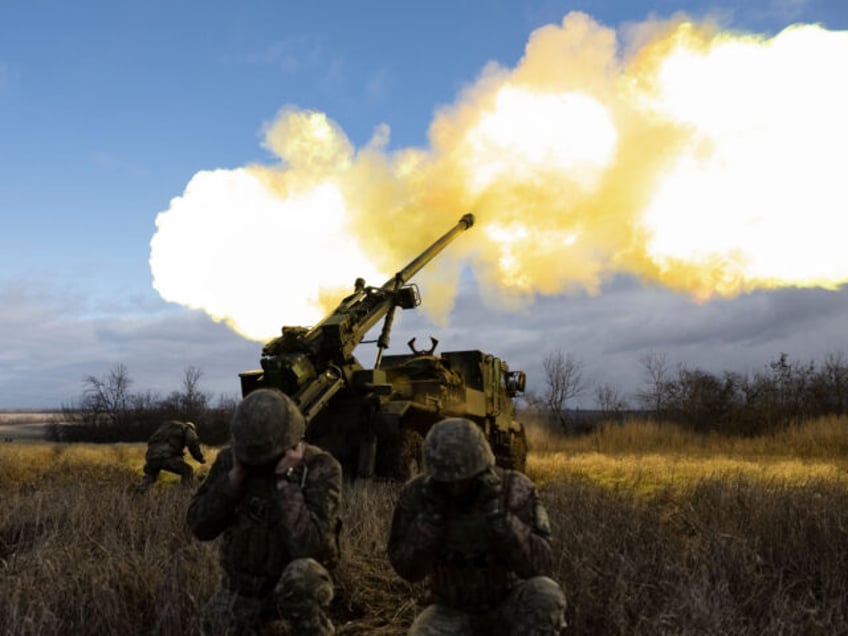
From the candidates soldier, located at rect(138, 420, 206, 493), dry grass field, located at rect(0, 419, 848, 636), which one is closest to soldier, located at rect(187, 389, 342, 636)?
dry grass field, located at rect(0, 419, 848, 636)

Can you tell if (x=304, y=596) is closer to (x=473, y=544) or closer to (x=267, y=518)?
(x=267, y=518)

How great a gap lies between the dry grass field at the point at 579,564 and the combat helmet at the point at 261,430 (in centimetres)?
104

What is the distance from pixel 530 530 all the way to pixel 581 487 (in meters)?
5.44

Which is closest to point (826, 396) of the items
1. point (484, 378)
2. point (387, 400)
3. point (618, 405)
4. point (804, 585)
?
point (618, 405)

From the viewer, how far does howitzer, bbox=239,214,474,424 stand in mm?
10383

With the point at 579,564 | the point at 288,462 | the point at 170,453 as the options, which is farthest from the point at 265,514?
the point at 170,453

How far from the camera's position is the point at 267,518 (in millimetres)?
3998

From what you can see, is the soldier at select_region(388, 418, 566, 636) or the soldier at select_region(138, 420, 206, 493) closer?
the soldier at select_region(388, 418, 566, 636)

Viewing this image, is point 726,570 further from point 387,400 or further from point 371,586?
point 387,400

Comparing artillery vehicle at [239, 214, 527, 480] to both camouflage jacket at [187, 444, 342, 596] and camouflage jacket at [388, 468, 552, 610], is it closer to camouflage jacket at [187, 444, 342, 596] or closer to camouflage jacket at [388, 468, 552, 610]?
camouflage jacket at [187, 444, 342, 596]

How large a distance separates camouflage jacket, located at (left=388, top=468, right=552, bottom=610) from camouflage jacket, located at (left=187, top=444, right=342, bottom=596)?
0.47m

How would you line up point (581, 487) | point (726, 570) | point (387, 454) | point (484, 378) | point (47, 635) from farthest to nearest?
point (484, 378), point (387, 454), point (581, 487), point (726, 570), point (47, 635)

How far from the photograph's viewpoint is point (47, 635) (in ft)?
13.4

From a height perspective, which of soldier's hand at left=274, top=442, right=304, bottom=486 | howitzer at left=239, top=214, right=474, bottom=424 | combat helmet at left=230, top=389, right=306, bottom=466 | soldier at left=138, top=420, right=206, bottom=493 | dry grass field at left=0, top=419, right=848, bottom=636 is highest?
howitzer at left=239, top=214, right=474, bottom=424
